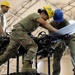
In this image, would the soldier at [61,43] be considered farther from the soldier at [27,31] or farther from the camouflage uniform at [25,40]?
the camouflage uniform at [25,40]

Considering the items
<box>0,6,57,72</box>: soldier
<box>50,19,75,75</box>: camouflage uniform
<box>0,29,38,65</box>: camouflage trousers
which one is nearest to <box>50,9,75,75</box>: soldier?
<box>50,19,75,75</box>: camouflage uniform

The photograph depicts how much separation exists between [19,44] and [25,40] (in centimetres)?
22

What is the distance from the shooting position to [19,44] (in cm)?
373

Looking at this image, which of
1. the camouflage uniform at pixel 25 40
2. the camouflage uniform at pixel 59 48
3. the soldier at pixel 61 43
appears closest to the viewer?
the camouflage uniform at pixel 25 40

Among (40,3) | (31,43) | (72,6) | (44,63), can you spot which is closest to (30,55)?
(31,43)

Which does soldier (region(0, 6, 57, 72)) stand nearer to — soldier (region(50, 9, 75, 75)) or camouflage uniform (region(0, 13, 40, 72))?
camouflage uniform (region(0, 13, 40, 72))

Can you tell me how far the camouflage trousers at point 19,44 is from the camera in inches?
137

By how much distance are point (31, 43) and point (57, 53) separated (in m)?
0.95

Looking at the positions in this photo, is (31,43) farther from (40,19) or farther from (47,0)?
(47,0)

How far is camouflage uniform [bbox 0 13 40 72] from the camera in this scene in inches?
135

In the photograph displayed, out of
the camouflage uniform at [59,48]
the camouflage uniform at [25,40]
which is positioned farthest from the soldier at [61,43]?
the camouflage uniform at [25,40]

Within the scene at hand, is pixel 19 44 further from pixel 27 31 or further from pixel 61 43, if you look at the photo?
pixel 61 43

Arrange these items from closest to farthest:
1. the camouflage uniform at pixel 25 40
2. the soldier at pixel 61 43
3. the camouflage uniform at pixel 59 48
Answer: the camouflage uniform at pixel 25 40
the soldier at pixel 61 43
the camouflage uniform at pixel 59 48

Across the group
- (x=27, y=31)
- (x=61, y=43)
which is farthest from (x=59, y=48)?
(x=27, y=31)
